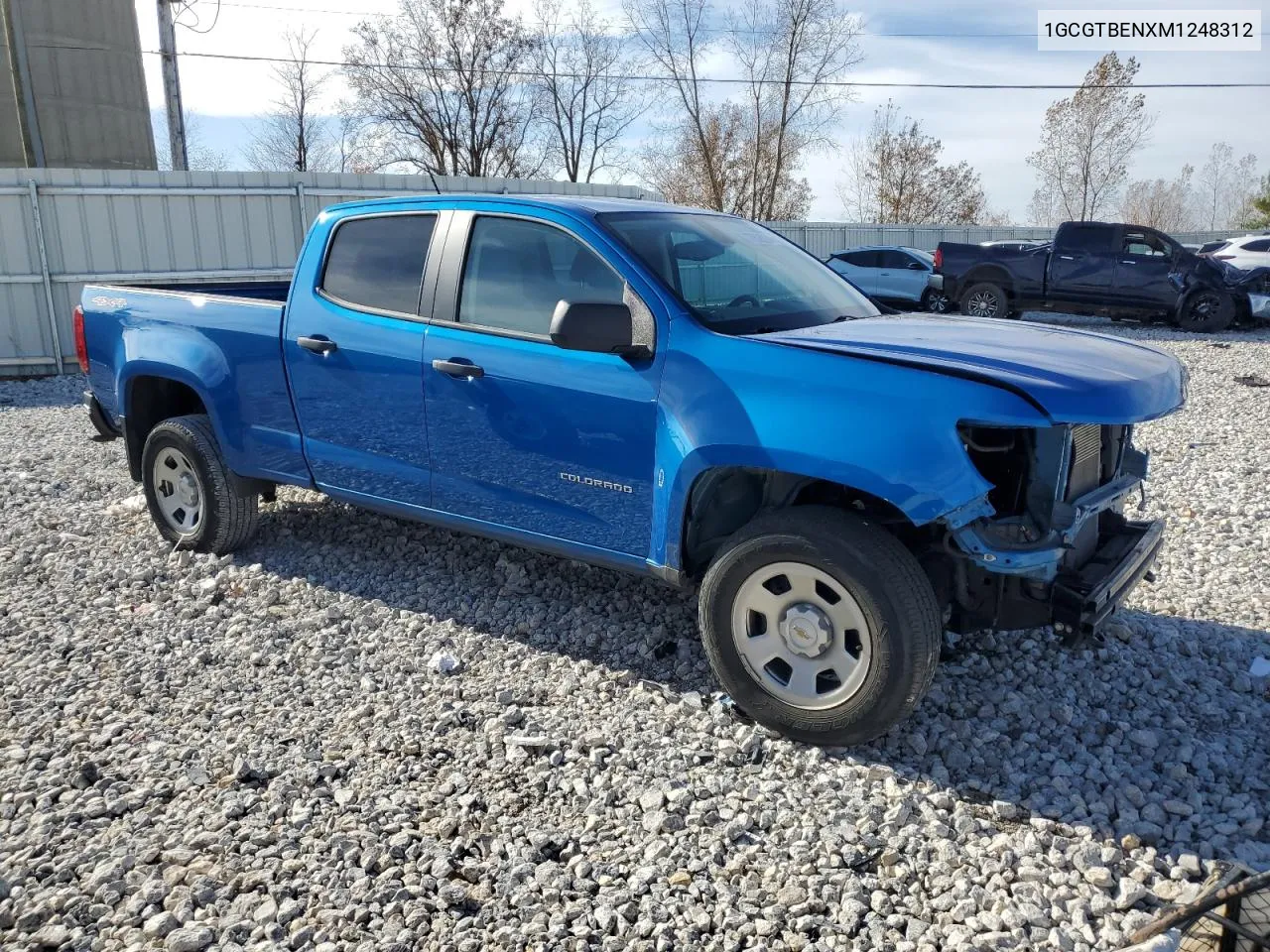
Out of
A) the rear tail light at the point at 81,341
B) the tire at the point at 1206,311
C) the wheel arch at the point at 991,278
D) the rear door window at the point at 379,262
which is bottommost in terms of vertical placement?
the tire at the point at 1206,311

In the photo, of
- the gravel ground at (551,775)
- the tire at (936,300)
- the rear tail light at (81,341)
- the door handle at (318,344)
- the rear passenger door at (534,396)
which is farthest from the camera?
the tire at (936,300)

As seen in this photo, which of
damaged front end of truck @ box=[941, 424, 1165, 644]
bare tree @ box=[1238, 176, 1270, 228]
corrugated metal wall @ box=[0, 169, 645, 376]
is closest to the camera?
damaged front end of truck @ box=[941, 424, 1165, 644]

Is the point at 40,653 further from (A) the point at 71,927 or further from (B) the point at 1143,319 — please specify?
(B) the point at 1143,319

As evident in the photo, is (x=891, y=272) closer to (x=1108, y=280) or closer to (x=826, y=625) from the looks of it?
(x=1108, y=280)

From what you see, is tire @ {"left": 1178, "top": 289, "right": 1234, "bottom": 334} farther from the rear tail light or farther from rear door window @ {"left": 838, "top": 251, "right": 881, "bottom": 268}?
the rear tail light

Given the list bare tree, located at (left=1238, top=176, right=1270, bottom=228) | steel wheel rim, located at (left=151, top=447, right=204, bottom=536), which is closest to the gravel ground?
steel wheel rim, located at (left=151, top=447, right=204, bottom=536)

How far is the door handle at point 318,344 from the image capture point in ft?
16.0

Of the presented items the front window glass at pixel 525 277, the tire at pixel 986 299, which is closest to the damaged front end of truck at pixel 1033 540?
the front window glass at pixel 525 277

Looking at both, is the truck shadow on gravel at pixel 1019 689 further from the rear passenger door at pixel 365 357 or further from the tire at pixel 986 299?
the tire at pixel 986 299

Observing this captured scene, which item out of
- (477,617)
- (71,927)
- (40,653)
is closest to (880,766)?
(477,617)

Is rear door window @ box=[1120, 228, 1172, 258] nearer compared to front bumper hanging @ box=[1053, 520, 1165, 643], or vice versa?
front bumper hanging @ box=[1053, 520, 1165, 643]

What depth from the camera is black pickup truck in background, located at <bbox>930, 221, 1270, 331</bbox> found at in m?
16.5

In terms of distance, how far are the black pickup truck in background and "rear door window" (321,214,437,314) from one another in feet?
46.1

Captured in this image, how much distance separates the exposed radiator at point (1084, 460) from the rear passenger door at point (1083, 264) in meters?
14.4
